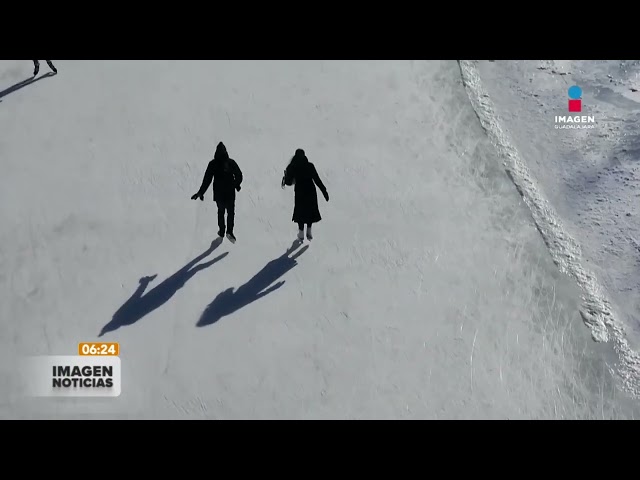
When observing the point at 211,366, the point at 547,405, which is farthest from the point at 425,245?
the point at 211,366

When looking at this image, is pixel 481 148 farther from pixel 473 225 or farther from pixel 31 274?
pixel 31 274

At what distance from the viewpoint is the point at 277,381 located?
7.55m

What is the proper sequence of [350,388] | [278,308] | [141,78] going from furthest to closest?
[141,78] → [278,308] → [350,388]

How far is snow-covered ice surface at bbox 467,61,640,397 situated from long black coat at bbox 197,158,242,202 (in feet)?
13.9

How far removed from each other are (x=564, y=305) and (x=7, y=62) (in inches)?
370

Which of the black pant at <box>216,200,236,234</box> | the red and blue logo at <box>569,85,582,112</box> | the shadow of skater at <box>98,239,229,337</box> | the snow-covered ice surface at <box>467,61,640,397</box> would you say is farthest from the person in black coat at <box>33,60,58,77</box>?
the red and blue logo at <box>569,85,582,112</box>

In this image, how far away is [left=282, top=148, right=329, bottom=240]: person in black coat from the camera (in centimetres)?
850

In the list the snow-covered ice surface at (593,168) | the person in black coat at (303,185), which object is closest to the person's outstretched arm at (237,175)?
the person in black coat at (303,185)

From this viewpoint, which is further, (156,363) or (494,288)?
(494,288)

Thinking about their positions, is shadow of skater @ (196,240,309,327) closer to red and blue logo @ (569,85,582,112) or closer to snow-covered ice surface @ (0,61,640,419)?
snow-covered ice surface @ (0,61,640,419)
